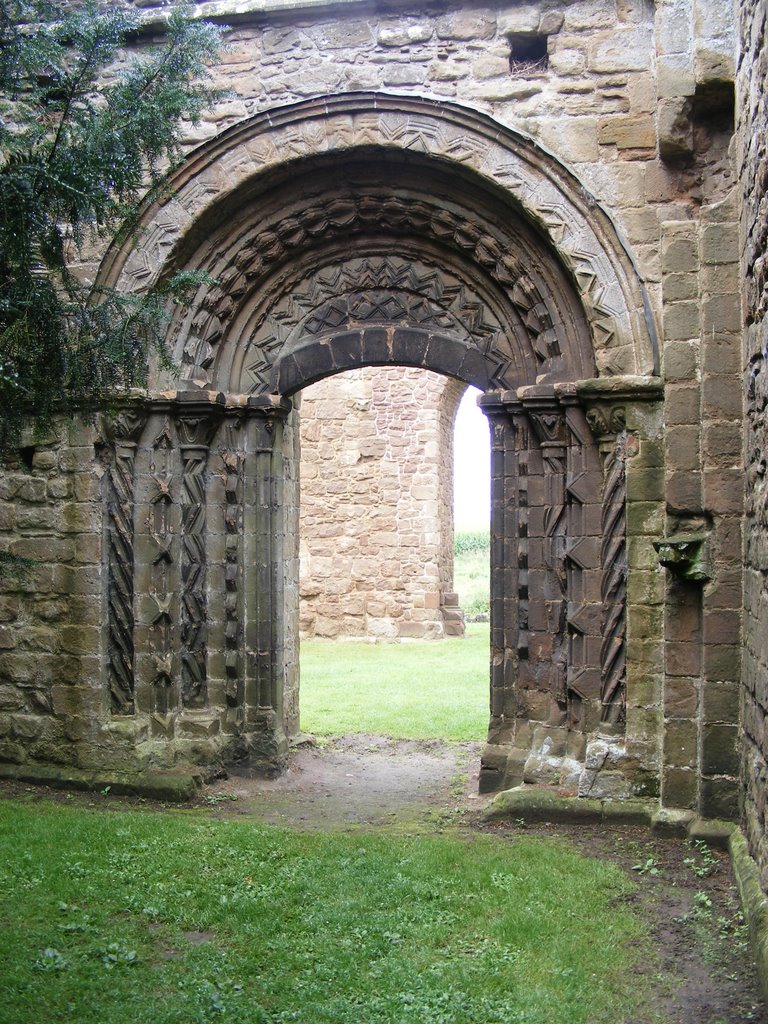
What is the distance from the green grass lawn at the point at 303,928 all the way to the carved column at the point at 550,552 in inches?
51.2

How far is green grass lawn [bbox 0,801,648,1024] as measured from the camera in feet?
12.7

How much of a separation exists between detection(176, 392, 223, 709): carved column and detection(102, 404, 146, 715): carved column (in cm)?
37

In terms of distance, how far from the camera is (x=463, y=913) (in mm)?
4797

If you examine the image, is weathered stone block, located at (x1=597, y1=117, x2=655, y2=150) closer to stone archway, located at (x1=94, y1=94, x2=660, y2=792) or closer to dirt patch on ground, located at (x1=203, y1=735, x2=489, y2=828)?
stone archway, located at (x1=94, y1=94, x2=660, y2=792)

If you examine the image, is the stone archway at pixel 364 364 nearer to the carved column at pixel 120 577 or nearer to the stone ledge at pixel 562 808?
the carved column at pixel 120 577

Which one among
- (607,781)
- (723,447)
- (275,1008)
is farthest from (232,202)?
(275,1008)

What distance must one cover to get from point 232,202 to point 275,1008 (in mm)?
5192

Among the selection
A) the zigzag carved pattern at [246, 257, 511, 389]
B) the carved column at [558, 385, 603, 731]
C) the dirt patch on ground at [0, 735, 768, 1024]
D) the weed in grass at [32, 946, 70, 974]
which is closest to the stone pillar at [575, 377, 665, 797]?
the carved column at [558, 385, 603, 731]

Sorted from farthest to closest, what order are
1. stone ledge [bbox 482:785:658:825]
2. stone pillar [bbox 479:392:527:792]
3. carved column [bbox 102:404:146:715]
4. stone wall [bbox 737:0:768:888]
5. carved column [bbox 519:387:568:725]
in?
carved column [bbox 102:404:146:715]
stone pillar [bbox 479:392:527:792]
carved column [bbox 519:387:568:725]
stone ledge [bbox 482:785:658:825]
stone wall [bbox 737:0:768:888]

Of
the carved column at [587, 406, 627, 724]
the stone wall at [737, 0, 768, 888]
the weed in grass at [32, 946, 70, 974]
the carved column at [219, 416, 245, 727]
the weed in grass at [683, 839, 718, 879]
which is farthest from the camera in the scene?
the carved column at [219, 416, 245, 727]

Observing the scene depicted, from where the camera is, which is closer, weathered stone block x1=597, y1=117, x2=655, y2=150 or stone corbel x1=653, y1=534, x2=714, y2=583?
stone corbel x1=653, y1=534, x2=714, y2=583

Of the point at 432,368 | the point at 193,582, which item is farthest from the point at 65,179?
the point at 193,582

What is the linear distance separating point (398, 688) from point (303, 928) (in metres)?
7.07

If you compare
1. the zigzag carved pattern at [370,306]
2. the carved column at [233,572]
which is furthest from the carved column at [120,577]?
the zigzag carved pattern at [370,306]
